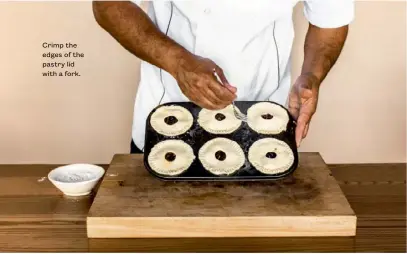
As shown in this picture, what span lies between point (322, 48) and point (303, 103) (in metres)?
0.25

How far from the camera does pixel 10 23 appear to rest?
1.99m

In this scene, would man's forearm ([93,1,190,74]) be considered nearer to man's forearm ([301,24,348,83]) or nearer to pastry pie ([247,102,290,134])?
pastry pie ([247,102,290,134])

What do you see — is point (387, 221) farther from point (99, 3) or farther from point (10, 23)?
point (10, 23)

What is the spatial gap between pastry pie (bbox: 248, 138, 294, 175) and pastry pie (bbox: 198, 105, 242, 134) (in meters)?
0.07

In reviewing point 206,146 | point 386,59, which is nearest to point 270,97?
point 206,146

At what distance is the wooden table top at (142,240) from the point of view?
1.00 meters

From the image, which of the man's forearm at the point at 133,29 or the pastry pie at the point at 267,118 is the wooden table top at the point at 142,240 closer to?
the pastry pie at the point at 267,118

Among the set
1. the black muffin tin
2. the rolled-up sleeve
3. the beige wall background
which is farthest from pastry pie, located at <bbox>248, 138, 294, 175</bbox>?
the beige wall background

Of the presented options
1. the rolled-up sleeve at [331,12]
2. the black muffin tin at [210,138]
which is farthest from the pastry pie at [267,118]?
the rolled-up sleeve at [331,12]

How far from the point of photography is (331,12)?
56.7 inches

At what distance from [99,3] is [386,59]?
118 centimetres

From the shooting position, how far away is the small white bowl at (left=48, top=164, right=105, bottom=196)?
3.78 feet

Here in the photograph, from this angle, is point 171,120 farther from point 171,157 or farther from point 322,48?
point 322,48

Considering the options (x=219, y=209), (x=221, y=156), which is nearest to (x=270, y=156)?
(x=221, y=156)
